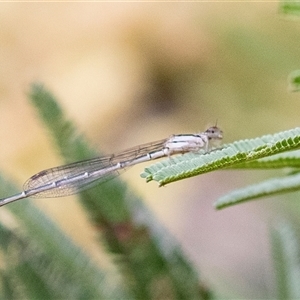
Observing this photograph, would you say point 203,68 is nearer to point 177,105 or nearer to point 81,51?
→ point 177,105

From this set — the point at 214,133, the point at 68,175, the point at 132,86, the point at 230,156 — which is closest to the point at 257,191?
the point at 230,156

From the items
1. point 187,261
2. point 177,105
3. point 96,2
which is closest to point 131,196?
point 187,261

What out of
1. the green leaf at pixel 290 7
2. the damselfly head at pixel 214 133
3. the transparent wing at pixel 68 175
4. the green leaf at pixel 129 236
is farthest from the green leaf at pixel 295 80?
the transparent wing at pixel 68 175

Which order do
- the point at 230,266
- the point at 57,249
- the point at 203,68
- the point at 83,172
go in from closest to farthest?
1. the point at 57,249
2. the point at 83,172
3. the point at 230,266
4. the point at 203,68

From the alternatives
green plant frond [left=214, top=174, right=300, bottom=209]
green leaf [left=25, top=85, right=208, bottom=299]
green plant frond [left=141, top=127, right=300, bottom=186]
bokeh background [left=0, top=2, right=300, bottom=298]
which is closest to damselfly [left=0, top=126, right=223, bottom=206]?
green leaf [left=25, top=85, right=208, bottom=299]

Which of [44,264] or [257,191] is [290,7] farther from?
[44,264]

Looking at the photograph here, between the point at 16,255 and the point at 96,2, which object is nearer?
the point at 16,255

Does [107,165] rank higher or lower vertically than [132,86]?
lower
